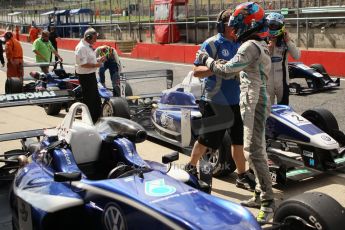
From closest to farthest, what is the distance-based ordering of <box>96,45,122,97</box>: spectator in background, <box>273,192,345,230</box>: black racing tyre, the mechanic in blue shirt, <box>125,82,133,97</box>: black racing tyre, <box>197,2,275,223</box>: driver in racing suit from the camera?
<box>273,192,345,230</box>: black racing tyre
<box>197,2,275,223</box>: driver in racing suit
the mechanic in blue shirt
<box>125,82,133,97</box>: black racing tyre
<box>96,45,122,97</box>: spectator in background

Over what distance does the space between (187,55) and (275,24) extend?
1255cm

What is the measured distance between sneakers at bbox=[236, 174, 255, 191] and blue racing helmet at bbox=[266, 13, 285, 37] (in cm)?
233

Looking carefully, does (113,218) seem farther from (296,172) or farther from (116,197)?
(296,172)

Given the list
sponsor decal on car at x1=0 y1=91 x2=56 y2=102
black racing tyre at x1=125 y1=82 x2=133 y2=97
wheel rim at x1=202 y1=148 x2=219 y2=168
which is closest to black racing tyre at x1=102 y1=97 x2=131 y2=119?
black racing tyre at x1=125 y1=82 x2=133 y2=97

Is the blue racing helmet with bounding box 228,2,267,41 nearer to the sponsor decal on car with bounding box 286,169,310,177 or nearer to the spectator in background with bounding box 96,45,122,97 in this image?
the sponsor decal on car with bounding box 286,169,310,177

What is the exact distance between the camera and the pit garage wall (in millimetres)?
13419

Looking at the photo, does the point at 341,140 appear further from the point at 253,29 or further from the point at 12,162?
the point at 12,162

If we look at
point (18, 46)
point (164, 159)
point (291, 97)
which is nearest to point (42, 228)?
point (164, 159)

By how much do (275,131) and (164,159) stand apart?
2448 mm

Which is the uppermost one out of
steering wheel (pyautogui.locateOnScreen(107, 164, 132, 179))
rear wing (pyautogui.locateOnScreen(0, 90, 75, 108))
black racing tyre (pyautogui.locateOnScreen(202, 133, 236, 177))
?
rear wing (pyautogui.locateOnScreen(0, 90, 75, 108))

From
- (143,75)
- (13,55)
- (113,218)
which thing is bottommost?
(113,218)

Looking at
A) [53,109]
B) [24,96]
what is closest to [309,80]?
[53,109]

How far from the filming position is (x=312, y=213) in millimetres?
3311

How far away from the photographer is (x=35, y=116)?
34.0 feet
